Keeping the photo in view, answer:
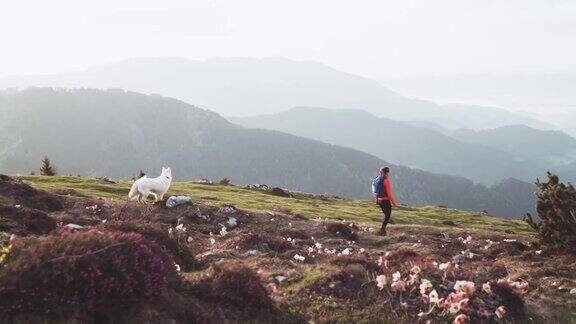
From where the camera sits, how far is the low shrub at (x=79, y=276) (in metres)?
7.84

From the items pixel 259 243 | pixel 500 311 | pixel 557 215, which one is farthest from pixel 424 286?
pixel 557 215

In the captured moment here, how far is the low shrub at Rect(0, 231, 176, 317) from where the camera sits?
7840 mm

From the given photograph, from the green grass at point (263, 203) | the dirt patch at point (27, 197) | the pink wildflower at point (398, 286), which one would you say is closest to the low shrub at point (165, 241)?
the pink wildflower at point (398, 286)

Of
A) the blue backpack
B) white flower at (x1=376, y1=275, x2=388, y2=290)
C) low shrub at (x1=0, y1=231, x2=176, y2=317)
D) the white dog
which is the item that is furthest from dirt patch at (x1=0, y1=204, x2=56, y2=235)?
the blue backpack

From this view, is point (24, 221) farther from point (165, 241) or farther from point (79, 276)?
point (79, 276)

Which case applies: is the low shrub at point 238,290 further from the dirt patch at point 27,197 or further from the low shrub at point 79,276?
the dirt patch at point 27,197

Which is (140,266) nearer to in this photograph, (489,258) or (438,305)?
(438,305)

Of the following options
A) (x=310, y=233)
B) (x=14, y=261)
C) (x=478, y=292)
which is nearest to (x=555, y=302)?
(x=478, y=292)

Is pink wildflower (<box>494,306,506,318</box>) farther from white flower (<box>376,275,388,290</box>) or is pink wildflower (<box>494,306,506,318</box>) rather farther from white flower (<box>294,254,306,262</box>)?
white flower (<box>294,254,306,262</box>)

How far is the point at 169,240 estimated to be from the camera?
14.5 meters

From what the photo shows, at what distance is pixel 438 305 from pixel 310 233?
14.8 metres

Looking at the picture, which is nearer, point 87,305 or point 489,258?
point 87,305

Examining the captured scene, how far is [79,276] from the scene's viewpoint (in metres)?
8.27

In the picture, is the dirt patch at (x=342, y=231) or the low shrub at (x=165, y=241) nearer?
the low shrub at (x=165, y=241)
